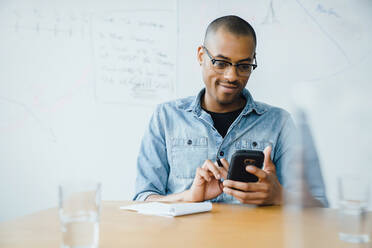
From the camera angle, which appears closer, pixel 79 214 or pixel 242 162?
pixel 79 214

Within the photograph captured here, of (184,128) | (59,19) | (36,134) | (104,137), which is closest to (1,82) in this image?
(36,134)

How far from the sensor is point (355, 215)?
0.52m

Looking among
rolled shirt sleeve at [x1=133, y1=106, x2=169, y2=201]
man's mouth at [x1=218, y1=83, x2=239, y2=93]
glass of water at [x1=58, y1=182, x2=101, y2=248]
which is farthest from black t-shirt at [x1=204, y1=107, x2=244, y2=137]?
glass of water at [x1=58, y1=182, x2=101, y2=248]

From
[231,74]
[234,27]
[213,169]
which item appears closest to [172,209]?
[213,169]

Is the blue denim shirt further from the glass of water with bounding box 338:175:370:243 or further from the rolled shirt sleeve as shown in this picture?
the glass of water with bounding box 338:175:370:243

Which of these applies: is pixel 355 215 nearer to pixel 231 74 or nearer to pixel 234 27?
pixel 231 74

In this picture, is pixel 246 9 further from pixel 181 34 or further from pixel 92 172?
pixel 92 172

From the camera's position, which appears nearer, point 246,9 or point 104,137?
point 246,9

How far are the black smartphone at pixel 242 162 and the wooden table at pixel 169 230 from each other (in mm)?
124

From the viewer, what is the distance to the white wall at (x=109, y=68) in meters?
1.95

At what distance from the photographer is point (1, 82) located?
7.36 ft

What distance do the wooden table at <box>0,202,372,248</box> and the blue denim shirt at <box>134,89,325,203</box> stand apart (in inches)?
22.0

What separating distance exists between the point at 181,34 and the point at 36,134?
42.7 inches

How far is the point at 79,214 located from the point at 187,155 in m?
0.94
